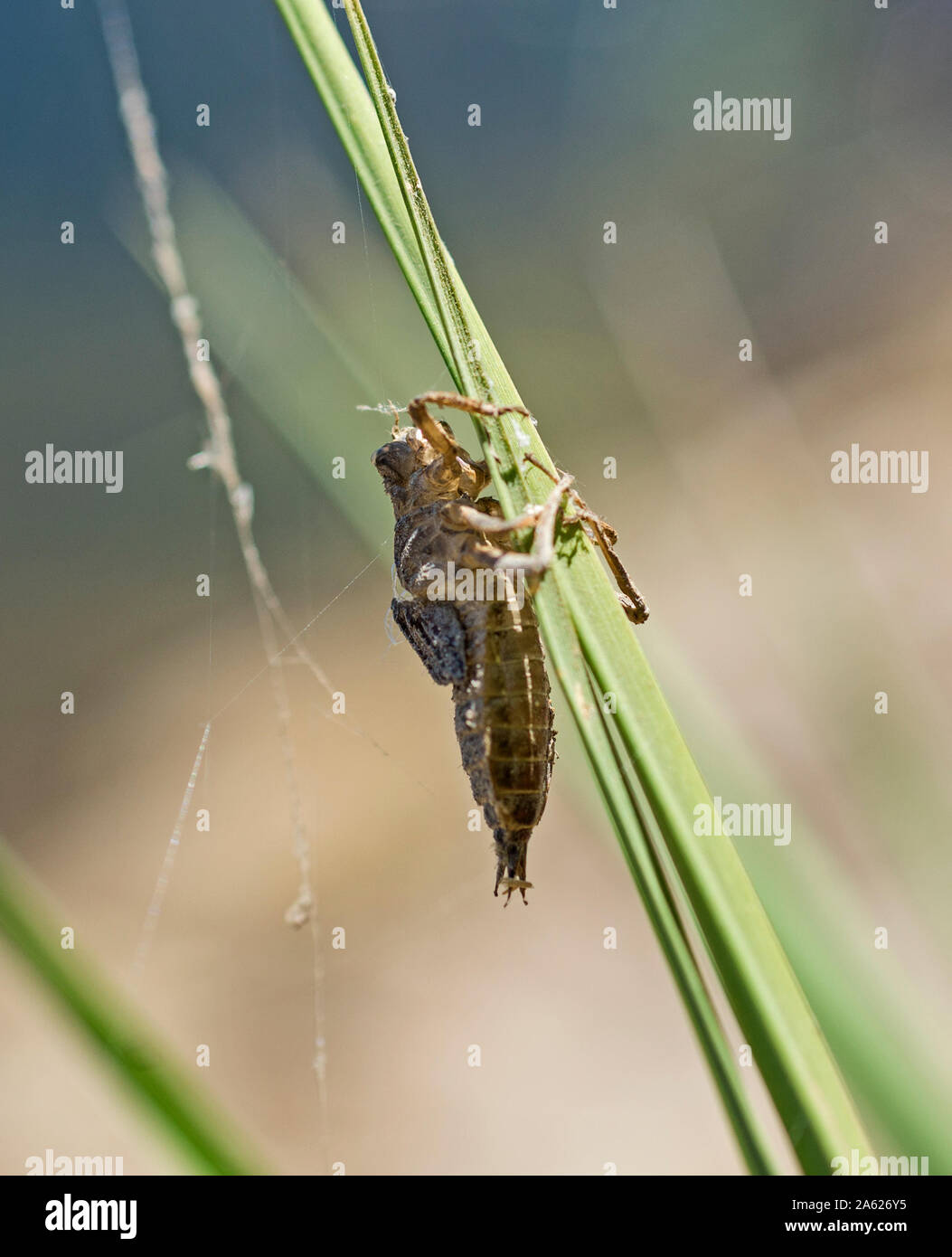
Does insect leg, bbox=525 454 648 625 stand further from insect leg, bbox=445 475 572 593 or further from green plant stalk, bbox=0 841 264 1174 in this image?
green plant stalk, bbox=0 841 264 1174

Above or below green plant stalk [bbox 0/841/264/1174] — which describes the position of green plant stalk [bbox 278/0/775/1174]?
above

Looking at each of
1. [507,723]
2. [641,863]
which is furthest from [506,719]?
[641,863]

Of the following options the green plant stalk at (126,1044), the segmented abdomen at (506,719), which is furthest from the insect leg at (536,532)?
the green plant stalk at (126,1044)

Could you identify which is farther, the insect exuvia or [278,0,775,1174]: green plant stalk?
the insect exuvia

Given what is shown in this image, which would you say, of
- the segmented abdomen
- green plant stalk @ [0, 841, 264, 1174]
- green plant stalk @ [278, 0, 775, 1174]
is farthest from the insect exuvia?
green plant stalk @ [0, 841, 264, 1174]

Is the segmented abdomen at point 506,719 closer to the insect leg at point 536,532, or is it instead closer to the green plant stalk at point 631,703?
the insect leg at point 536,532

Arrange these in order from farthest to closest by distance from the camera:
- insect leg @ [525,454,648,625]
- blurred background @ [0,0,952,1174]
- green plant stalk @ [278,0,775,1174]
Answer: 1. blurred background @ [0,0,952,1174]
2. insect leg @ [525,454,648,625]
3. green plant stalk @ [278,0,775,1174]

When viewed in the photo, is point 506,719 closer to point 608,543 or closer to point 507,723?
point 507,723
